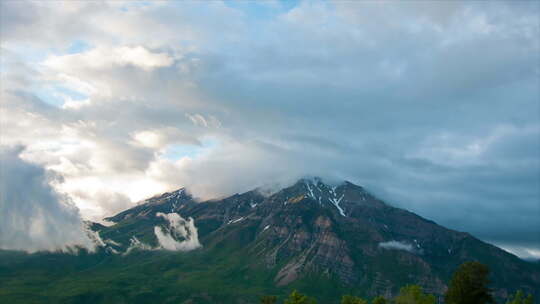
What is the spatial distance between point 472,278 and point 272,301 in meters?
68.9

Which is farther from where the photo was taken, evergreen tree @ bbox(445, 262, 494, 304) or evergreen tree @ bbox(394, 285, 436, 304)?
evergreen tree @ bbox(394, 285, 436, 304)

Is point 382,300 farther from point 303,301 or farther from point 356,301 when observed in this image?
point 303,301

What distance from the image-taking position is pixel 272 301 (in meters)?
167

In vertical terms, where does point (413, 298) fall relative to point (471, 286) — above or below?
below

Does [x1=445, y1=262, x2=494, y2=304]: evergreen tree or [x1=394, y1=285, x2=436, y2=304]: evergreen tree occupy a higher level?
[x1=445, y1=262, x2=494, y2=304]: evergreen tree

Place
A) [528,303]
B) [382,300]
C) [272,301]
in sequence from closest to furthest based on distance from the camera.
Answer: [528,303]
[382,300]
[272,301]

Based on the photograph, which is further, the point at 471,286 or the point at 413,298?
the point at 413,298

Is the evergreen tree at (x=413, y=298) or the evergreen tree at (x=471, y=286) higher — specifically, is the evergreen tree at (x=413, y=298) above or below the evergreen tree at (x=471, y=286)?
below

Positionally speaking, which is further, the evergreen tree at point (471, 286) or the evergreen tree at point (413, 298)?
the evergreen tree at point (413, 298)

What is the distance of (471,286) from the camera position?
121688 millimetres

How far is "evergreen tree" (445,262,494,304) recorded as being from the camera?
398 feet

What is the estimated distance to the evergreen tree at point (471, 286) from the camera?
121 metres

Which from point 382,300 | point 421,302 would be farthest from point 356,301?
point 421,302

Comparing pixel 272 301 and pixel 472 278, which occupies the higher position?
pixel 472 278
